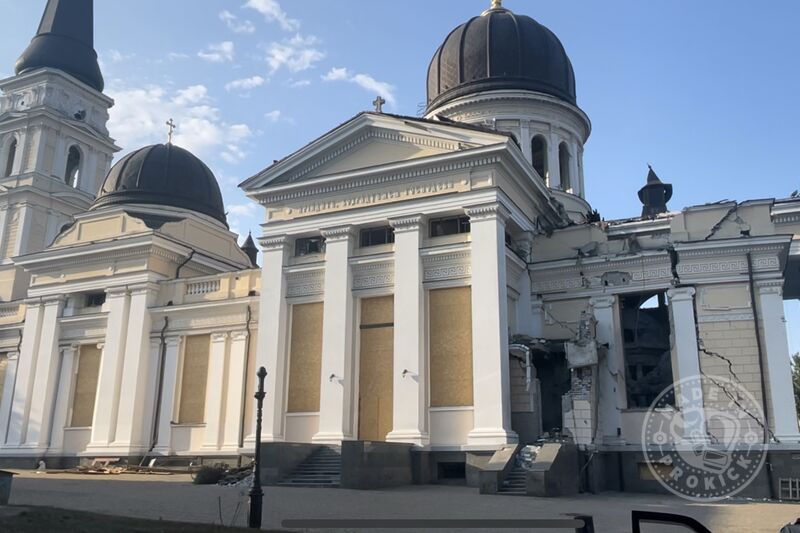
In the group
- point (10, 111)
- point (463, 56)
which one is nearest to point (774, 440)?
Answer: point (463, 56)

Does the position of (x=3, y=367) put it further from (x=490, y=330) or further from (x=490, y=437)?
(x=490, y=437)

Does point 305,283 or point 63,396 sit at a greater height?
point 305,283

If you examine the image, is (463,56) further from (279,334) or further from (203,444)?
(203,444)

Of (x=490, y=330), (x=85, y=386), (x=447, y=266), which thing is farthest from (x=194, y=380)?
(x=490, y=330)

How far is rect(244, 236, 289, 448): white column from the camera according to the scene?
23.8 m

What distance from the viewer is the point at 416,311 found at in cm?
2244

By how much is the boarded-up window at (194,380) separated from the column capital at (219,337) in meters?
0.36

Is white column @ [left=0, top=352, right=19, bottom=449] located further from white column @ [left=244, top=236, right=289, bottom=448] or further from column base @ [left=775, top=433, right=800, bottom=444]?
column base @ [left=775, top=433, right=800, bottom=444]

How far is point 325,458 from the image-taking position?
71.1 ft

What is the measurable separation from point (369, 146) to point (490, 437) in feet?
35.5

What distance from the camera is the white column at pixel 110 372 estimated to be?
2845 cm

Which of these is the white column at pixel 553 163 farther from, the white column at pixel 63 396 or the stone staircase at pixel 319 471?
the white column at pixel 63 396

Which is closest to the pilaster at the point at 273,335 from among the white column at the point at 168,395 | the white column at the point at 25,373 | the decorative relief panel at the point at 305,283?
the decorative relief panel at the point at 305,283

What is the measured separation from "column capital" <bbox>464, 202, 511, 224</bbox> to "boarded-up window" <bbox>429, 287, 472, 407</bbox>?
2261mm
